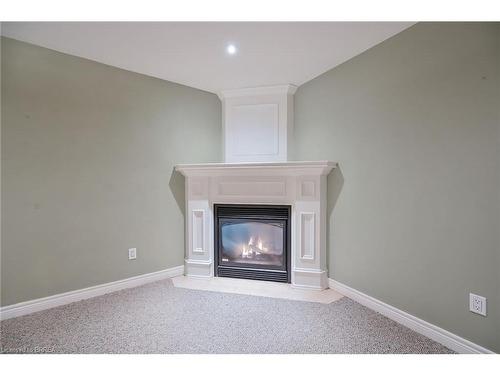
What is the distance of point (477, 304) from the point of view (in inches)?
66.9

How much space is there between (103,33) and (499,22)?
267 centimetres

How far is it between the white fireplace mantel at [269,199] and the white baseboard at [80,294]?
0.30 m

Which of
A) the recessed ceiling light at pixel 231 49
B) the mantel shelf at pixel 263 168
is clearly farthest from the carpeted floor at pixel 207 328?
the recessed ceiling light at pixel 231 49

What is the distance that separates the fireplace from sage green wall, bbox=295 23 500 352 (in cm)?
54

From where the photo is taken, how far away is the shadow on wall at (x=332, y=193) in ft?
9.16

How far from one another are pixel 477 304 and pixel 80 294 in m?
3.14

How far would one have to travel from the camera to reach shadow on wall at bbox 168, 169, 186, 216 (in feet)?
10.7

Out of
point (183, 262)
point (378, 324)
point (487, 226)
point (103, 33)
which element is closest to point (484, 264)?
point (487, 226)

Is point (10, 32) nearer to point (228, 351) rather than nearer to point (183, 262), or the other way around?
point (183, 262)

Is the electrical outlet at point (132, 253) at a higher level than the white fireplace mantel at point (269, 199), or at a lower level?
lower

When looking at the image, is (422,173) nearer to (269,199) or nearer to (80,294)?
(269,199)

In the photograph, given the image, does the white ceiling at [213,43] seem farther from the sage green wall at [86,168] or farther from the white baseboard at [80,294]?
the white baseboard at [80,294]

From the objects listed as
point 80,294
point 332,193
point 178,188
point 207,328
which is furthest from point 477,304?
point 80,294

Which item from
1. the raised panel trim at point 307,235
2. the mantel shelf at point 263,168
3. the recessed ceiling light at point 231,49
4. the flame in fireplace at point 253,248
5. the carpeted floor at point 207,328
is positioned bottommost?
the carpeted floor at point 207,328
